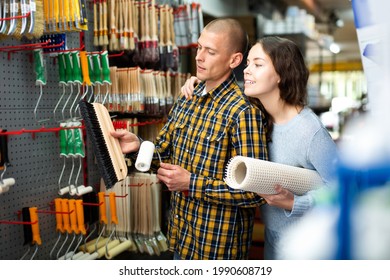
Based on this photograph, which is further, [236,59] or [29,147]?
[29,147]

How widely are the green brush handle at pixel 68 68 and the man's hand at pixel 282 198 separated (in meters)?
1.19

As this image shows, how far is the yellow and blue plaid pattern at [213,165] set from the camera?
1.47 metres

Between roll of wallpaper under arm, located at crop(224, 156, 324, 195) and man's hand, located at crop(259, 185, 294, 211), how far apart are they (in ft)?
0.05

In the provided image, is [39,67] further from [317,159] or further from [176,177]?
[317,159]

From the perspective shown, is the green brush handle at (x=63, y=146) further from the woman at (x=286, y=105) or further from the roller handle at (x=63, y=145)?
the woman at (x=286, y=105)

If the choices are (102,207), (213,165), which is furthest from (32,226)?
(213,165)

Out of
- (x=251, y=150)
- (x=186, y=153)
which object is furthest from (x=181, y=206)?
(x=251, y=150)

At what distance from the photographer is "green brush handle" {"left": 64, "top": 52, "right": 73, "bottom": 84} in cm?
201

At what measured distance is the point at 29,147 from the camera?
2.09 m

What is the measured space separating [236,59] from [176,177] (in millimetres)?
468

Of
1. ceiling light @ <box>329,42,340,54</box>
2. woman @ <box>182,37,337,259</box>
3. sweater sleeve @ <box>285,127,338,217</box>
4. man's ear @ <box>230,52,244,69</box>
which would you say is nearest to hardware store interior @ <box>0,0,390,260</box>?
man's ear @ <box>230,52,244,69</box>
